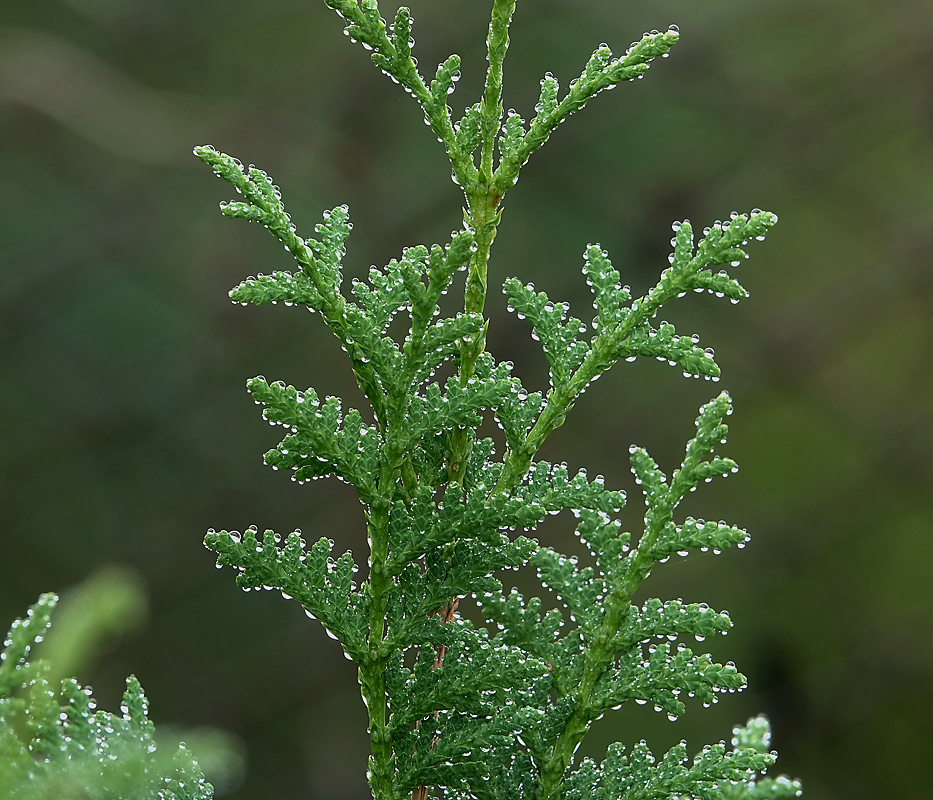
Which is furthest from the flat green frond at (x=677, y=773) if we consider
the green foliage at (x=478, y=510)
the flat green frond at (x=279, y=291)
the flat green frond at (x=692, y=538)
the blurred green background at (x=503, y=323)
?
the blurred green background at (x=503, y=323)

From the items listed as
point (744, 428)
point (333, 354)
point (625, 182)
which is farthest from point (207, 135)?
point (744, 428)

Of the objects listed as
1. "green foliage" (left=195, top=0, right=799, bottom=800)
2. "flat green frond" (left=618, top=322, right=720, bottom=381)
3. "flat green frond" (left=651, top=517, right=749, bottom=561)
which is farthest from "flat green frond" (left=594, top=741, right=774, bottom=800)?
"flat green frond" (left=618, top=322, right=720, bottom=381)

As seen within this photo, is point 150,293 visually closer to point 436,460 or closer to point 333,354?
point 333,354

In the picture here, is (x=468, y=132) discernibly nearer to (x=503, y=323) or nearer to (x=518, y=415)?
(x=518, y=415)

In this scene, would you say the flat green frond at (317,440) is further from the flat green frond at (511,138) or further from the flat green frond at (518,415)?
the flat green frond at (511,138)

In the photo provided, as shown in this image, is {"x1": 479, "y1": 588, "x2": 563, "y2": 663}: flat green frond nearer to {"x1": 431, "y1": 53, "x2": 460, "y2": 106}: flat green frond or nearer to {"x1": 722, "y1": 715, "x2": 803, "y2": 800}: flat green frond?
{"x1": 722, "y1": 715, "x2": 803, "y2": 800}: flat green frond
